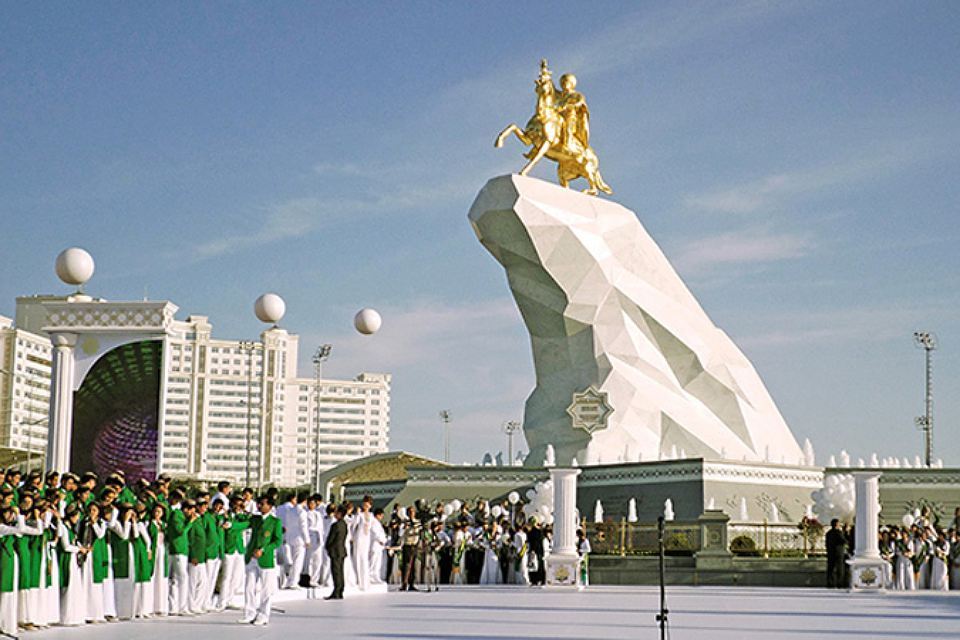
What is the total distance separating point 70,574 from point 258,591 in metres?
2.19

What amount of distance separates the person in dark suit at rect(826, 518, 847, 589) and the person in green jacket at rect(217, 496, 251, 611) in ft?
45.5

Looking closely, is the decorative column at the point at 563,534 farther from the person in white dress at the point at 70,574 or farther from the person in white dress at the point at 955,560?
the person in white dress at the point at 70,574

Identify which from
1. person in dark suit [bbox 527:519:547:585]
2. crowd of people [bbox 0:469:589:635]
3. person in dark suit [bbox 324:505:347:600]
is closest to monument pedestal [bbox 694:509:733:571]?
person in dark suit [bbox 527:519:547:585]

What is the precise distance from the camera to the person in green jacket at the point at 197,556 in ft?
53.4

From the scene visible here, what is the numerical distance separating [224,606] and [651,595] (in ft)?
27.4

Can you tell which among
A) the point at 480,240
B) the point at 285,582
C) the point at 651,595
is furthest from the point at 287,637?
the point at 480,240

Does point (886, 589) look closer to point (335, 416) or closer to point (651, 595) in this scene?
point (651, 595)

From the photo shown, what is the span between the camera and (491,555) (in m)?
27.3

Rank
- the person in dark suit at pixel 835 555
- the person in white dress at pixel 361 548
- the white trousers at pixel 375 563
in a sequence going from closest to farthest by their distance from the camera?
1. the person in white dress at pixel 361 548
2. the white trousers at pixel 375 563
3. the person in dark suit at pixel 835 555

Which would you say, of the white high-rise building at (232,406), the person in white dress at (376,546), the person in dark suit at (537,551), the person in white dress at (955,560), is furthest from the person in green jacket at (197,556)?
the white high-rise building at (232,406)

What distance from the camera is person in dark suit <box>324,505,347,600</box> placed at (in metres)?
20.7

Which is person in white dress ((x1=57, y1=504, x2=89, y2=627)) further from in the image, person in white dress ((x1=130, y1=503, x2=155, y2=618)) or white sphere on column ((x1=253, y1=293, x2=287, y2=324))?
white sphere on column ((x1=253, y1=293, x2=287, y2=324))

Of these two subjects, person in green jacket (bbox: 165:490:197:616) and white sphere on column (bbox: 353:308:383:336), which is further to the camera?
white sphere on column (bbox: 353:308:383:336)

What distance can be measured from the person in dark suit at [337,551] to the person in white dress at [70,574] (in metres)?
6.81
